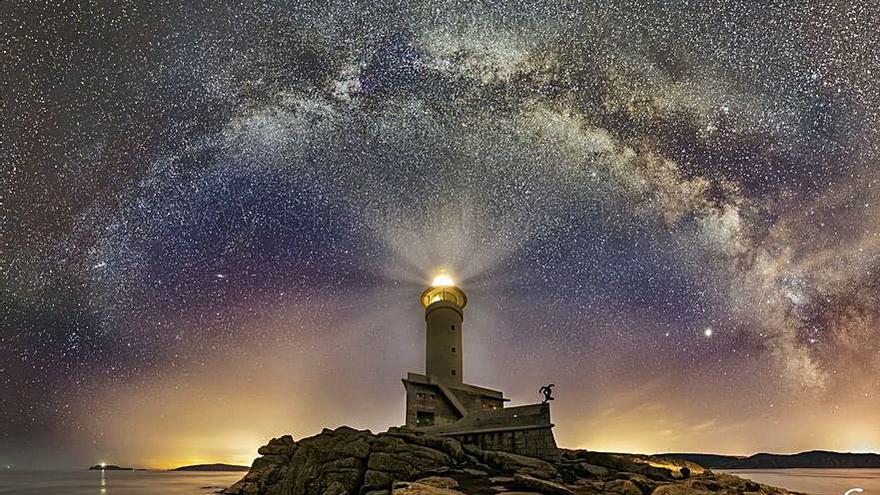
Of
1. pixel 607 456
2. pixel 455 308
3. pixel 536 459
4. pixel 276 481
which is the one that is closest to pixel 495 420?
pixel 536 459

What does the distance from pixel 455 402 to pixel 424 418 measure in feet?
9.45

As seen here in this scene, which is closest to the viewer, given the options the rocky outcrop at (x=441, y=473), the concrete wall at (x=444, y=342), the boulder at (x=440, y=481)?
the boulder at (x=440, y=481)

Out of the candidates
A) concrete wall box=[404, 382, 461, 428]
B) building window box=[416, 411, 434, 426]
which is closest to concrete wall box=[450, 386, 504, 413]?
concrete wall box=[404, 382, 461, 428]

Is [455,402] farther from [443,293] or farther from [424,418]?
[443,293]

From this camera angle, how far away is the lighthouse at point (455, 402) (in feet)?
94.4

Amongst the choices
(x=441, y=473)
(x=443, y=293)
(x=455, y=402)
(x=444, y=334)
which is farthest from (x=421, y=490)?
(x=443, y=293)

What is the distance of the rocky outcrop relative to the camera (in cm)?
2112

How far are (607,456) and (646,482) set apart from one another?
564 centimetres

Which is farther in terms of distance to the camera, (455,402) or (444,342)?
(444,342)

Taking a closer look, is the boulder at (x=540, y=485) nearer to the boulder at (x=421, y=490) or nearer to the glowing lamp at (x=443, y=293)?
the boulder at (x=421, y=490)

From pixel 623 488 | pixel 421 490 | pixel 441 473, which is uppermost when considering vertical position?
pixel 421 490

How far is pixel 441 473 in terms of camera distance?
22984mm

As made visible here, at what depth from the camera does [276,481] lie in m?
26.8

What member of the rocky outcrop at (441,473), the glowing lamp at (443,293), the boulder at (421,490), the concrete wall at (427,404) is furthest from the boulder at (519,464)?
the glowing lamp at (443,293)
